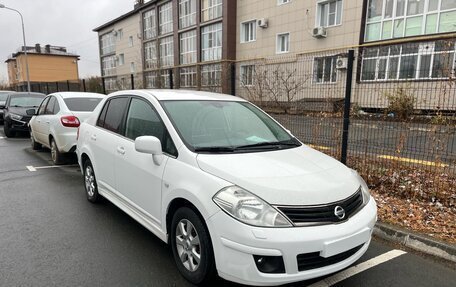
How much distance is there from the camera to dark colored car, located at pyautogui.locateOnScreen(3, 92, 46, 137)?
38.0 ft

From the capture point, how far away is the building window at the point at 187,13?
106 ft

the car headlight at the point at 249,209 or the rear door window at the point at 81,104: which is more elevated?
the rear door window at the point at 81,104

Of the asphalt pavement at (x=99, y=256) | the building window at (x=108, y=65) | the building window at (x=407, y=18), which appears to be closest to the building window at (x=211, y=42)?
the building window at (x=407, y=18)

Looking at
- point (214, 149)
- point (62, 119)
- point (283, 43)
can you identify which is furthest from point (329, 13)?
point (214, 149)

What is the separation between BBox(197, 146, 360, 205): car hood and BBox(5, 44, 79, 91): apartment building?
2960 inches

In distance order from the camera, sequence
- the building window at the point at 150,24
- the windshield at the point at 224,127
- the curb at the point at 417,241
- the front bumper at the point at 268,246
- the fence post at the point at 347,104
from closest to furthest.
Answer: the front bumper at the point at 268,246 → the windshield at the point at 224,127 → the curb at the point at 417,241 → the fence post at the point at 347,104 → the building window at the point at 150,24

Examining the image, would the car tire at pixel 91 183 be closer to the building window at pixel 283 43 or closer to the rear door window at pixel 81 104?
the rear door window at pixel 81 104

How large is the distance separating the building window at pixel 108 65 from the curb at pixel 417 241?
51.2 m

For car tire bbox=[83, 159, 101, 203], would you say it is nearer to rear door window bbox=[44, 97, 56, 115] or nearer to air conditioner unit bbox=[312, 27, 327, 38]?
rear door window bbox=[44, 97, 56, 115]

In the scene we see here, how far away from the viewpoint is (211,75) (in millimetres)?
9438

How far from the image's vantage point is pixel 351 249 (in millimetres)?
2627

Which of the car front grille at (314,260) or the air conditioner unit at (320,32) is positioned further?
the air conditioner unit at (320,32)

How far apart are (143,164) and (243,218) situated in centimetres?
144

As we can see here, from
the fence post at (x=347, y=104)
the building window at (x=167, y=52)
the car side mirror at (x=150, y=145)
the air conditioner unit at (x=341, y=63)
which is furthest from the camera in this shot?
the building window at (x=167, y=52)
